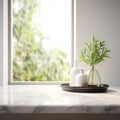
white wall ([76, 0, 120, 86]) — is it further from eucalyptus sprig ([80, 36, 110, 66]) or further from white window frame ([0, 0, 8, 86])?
white window frame ([0, 0, 8, 86])

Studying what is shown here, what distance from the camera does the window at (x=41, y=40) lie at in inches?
84.8

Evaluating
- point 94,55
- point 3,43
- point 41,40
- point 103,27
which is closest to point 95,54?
point 94,55

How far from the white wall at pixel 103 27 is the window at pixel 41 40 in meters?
0.19

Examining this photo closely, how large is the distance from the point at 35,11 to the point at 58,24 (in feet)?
0.74

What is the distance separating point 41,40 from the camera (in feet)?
7.09

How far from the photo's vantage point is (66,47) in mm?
2166

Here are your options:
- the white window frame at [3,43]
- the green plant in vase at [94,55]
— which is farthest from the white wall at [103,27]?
the white window frame at [3,43]

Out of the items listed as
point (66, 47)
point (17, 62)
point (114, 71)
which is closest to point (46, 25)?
point (66, 47)

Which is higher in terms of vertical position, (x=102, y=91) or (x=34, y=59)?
(x=34, y=59)

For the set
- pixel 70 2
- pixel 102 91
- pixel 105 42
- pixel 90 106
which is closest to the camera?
pixel 90 106

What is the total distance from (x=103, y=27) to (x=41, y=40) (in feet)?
1.76

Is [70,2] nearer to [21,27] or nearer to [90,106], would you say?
[21,27]

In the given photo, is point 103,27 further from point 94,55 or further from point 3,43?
point 3,43

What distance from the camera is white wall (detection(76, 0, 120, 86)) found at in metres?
1.99
